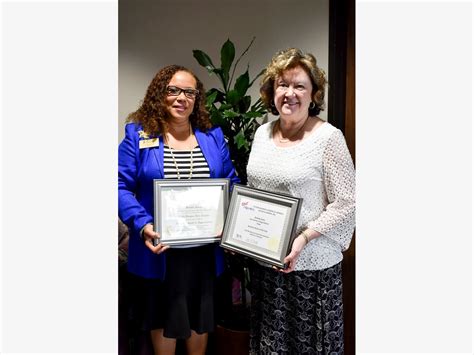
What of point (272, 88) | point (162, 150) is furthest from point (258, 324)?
point (272, 88)

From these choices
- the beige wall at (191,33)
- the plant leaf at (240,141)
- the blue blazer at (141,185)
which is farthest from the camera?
the beige wall at (191,33)

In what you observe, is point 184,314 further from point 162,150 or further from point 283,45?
point 283,45

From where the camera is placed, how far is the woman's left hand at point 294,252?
1530mm

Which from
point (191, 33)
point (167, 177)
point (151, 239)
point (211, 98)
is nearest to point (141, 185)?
point (167, 177)

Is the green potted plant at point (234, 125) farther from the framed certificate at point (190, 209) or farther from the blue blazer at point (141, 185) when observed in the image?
the framed certificate at point (190, 209)

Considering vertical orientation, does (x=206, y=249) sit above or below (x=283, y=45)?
below

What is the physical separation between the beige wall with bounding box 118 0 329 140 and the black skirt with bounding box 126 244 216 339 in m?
1.06

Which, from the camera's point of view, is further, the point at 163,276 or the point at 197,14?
the point at 197,14

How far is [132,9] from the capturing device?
252 centimetres

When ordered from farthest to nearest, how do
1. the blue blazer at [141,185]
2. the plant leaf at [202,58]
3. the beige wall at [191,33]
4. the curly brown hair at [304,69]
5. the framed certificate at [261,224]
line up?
the beige wall at [191,33]
the plant leaf at [202,58]
the blue blazer at [141,185]
the curly brown hair at [304,69]
the framed certificate at [261,224]

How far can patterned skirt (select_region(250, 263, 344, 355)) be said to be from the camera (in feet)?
5.36

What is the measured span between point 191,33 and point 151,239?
4.68 feet

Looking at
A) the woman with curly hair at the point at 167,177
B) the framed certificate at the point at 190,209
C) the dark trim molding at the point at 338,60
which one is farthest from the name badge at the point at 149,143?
the dark trim molding at the point at 338,60

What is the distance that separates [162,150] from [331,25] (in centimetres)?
125
